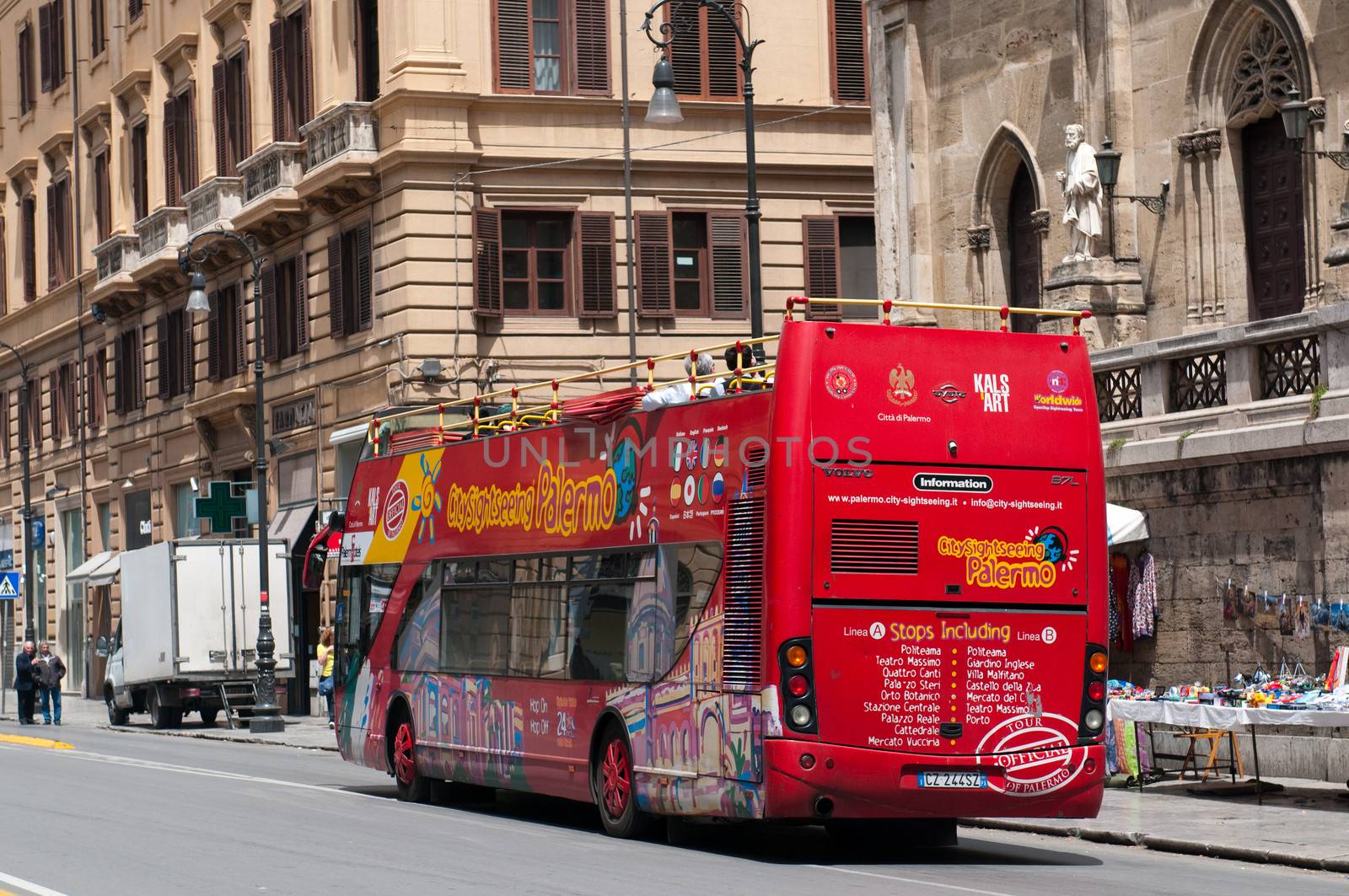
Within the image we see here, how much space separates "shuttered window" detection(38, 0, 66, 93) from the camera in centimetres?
5984

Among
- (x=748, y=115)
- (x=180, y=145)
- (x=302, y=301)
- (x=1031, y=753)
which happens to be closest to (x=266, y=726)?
(x=302, y=301)

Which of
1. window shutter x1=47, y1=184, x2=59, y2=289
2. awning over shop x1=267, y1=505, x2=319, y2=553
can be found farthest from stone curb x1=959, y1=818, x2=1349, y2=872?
window shutter x1=47, y1=184, x2=59, y2=289

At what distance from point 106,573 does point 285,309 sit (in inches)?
412

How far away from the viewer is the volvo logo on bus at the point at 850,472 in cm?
1540

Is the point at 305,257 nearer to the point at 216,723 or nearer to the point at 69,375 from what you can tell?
the point at 216,723

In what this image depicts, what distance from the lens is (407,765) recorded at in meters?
22.0

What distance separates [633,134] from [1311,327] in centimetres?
2061

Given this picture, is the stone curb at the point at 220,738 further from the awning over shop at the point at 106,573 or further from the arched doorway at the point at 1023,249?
the arched doorway at the point at 1023,249

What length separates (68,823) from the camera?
1898 cm

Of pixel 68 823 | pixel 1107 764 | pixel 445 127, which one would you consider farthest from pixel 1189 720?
pixel 445 127

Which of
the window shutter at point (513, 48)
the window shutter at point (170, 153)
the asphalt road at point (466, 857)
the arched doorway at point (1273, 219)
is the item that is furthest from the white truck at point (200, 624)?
the arched doorway at point (1273, 219)

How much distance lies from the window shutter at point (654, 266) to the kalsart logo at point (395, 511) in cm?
1768

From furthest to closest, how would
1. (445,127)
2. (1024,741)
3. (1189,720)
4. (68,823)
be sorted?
(445,127) → (1189,720) → (68,823) → (1024,741)

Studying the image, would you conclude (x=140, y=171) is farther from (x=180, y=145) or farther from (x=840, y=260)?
(x=840, y=260)
